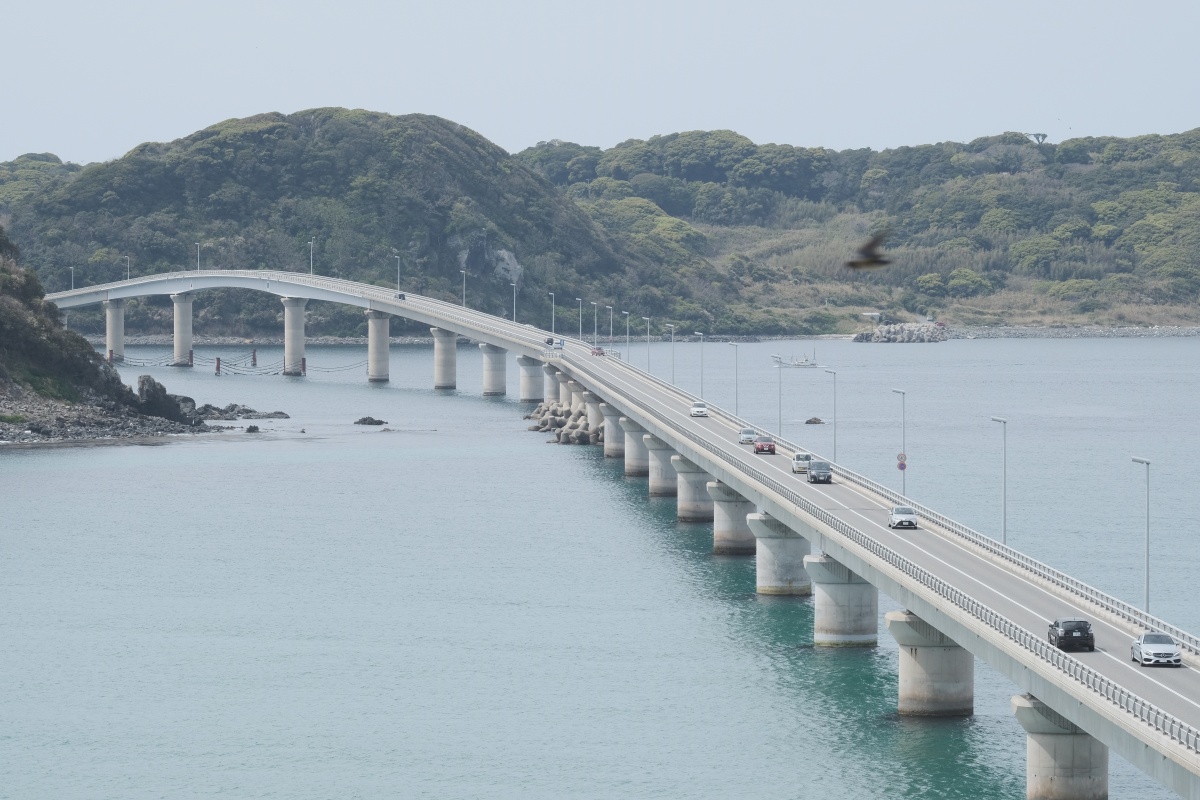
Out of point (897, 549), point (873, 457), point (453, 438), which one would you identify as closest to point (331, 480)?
point (453, 438)

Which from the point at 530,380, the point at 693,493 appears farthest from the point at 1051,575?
the point at 530,380

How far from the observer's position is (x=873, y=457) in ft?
400

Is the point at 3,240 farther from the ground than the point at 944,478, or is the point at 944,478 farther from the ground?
the point at 3,240

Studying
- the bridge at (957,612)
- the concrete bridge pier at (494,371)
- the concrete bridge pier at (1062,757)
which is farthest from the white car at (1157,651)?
the concrete bridge pier at (494,371)

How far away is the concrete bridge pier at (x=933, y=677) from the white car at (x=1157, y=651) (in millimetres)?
9229

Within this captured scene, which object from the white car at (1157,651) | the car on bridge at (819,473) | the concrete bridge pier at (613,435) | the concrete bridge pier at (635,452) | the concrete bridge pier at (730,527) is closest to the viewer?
the white car at (1157,651)

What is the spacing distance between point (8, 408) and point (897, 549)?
3550 inches

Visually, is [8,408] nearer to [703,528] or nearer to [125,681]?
[703,528]

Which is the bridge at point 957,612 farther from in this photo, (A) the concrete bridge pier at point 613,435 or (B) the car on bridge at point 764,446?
(A) the concrete bridge pier at point 613,435

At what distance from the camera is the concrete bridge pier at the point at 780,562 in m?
69.5

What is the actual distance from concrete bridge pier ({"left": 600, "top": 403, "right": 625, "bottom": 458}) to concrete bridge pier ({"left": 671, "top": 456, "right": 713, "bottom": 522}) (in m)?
29.7

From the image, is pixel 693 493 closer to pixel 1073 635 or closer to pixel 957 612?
pixel 957 612

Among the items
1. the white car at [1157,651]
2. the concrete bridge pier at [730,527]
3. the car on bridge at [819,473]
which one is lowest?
the concrete bridge pier at [730,527]

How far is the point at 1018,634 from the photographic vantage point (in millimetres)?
43312
